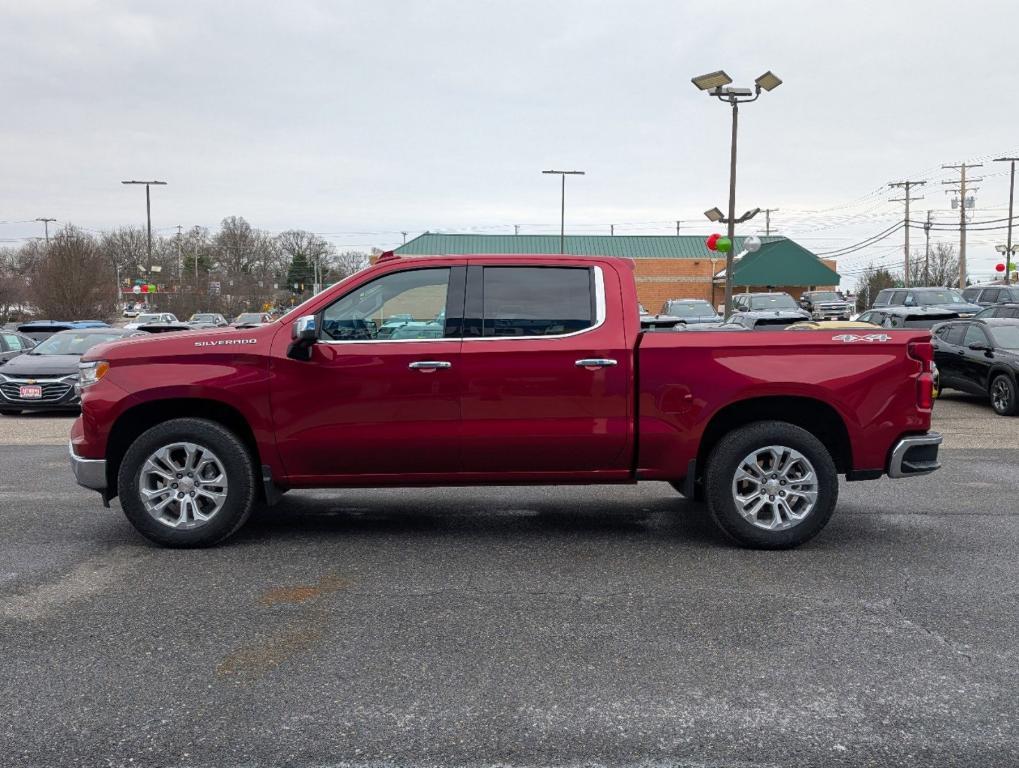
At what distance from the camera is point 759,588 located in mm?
5215

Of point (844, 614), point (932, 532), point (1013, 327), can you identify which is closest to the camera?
point (844, 614)

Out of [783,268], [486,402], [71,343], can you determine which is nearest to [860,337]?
[486,402]

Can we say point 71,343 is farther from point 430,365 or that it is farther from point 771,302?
point 771,302

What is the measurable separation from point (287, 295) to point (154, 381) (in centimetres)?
8628

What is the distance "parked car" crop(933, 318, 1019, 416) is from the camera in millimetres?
14294

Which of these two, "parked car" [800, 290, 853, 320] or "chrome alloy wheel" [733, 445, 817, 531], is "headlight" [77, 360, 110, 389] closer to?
"chrome alloy wheel" [733, 445, 817, 531]

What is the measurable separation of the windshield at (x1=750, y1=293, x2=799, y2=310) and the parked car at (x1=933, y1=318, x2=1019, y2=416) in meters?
16.3

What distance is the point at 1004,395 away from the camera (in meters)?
14.3

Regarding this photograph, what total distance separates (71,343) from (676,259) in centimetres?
5582

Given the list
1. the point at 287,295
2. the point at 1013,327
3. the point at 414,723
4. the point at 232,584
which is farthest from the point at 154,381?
the point at 287,295

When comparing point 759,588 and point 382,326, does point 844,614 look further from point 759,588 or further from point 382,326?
point 382,326

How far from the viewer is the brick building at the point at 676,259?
205ft

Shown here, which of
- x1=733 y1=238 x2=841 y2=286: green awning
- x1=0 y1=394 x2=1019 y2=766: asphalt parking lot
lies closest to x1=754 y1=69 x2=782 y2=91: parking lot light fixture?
x1=0 y1=394 x2=1019 y2=766: asphalt parking lot

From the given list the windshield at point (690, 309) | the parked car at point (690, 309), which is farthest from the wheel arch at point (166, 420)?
the windshield at point (690, 309)
